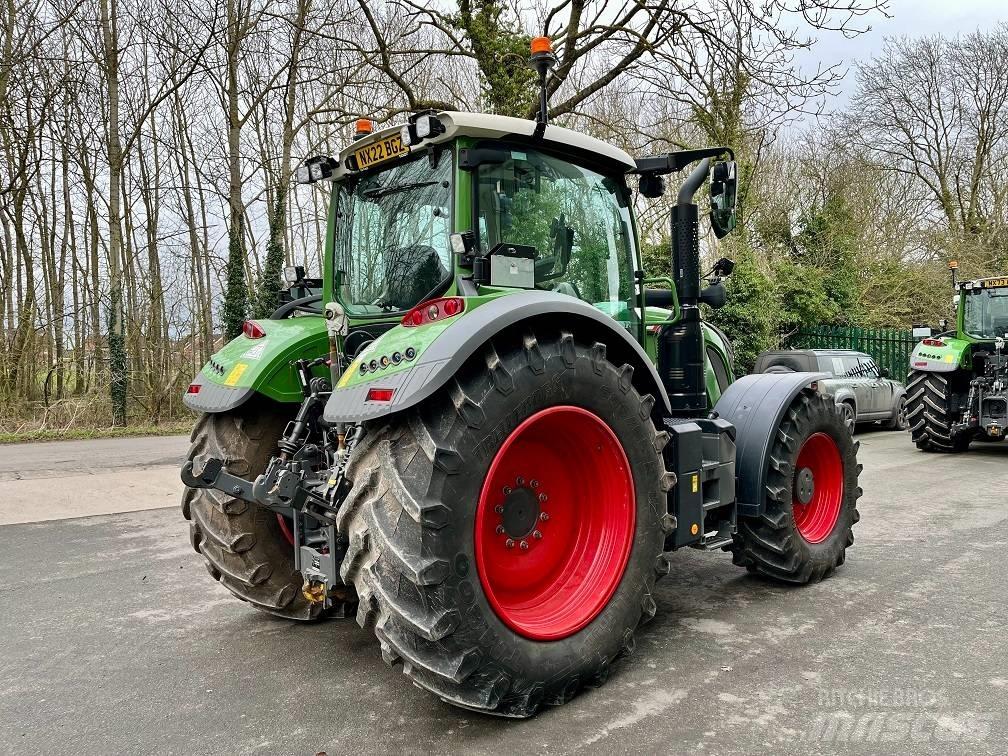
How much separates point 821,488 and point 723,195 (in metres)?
2.01

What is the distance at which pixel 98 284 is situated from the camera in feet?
58.9

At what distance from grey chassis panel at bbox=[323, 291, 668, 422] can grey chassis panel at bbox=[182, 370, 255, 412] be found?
898 millimetres

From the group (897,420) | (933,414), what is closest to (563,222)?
(933,414)

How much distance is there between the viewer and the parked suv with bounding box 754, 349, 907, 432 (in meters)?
13.3

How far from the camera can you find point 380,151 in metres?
3.71

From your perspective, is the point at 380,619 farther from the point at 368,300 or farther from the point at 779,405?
the point at 779,405

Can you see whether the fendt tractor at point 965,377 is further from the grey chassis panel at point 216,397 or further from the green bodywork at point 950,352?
the grey chassis panel at point 216,397

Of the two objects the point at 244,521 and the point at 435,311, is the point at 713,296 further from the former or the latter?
the point at 244,521

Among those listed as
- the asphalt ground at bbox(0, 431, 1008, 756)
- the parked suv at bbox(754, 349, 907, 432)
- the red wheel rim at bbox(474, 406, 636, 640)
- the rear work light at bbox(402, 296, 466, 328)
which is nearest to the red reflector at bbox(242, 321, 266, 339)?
the rear work light at bbox(402, 296, 466, 328)

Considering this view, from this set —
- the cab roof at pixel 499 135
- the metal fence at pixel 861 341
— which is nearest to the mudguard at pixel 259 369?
the cab roof at pixel 499 135

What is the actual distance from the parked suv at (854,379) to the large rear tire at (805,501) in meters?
8.38

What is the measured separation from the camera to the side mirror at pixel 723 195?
4055mm

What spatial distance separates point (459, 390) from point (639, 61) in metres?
12.9

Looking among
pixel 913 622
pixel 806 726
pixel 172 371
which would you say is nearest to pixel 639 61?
pixel 172 371
